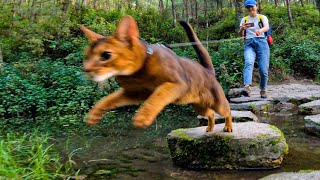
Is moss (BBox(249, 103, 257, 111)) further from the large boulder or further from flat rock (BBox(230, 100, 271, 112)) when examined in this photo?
the large boulder

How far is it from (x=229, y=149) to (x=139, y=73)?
2.36m

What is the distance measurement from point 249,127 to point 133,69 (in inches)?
115

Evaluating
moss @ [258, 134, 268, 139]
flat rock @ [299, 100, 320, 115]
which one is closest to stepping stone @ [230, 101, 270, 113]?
flat rock @ [299, 100, 320, 115]

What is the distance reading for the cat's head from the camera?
7.28 feet

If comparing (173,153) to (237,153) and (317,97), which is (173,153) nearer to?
(237,153)

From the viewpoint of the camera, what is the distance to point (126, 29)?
2.37 m

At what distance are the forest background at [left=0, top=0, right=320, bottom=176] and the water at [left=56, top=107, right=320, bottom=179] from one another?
1.36 metres

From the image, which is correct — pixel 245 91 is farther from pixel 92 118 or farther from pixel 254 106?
pixel 92 118

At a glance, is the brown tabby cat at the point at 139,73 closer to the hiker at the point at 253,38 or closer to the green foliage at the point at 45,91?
the hiker at the point at 253,38

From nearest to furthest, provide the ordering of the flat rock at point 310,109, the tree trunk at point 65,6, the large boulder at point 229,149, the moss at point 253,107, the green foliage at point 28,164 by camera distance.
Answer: the green foliage at point 28,164, the large boulder at point 229,149, the flat rock at point 310,109, the moss at point 253,107, the tree trunk at point 65,6

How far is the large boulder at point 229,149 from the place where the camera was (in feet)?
14.7

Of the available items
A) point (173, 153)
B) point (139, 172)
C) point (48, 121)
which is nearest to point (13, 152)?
point (139, 172)

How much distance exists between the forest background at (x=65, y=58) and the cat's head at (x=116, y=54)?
187 inches

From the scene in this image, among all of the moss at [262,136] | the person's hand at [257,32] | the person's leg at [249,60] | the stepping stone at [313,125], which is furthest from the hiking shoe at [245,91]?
the moss at [262,136]
